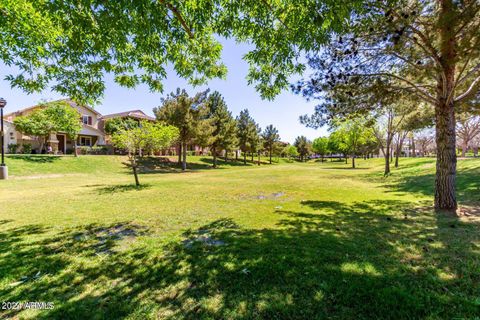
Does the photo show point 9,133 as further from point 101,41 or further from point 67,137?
point 101,41

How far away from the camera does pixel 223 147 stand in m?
35.6

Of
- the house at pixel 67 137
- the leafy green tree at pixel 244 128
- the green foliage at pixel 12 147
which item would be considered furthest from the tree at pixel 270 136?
the green foliage at pixel 12 147

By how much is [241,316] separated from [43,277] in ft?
9.70

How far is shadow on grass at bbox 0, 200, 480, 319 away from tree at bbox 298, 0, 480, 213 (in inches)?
107

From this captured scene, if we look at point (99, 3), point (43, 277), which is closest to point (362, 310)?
point (43, 277)

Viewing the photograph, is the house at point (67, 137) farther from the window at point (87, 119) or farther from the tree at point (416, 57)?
the tree at point (416, 57)

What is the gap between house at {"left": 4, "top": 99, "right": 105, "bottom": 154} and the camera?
28891 mm

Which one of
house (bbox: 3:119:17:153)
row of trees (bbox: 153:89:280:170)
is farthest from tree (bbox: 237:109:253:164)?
house (bbox: 3:119:17:153)

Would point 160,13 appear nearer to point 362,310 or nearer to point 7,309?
point 7,309

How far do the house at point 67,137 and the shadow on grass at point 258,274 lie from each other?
3273 centimetres

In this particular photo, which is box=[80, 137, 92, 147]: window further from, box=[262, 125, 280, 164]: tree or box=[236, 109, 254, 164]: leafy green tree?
→ box=[262, 125, 280, 164]: tree

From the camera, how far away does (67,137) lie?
33.1 metres

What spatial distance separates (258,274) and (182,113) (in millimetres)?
25728

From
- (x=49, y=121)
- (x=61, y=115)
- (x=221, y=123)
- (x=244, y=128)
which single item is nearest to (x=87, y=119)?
(x=61, y=115)
